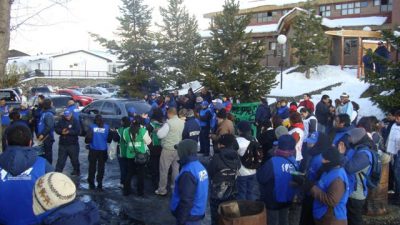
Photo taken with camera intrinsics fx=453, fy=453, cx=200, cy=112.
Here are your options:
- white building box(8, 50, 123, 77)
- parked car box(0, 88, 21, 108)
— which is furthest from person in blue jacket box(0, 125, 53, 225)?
white building box(8, 50, 123, 77)

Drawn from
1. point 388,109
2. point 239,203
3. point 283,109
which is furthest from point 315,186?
point 388,109

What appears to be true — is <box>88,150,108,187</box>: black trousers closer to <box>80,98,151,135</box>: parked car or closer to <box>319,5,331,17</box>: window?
<box>80,98,151,135</box>: parked car

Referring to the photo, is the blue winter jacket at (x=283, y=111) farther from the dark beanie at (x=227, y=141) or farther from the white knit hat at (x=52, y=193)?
the white knit hat at (x=52, y=193)

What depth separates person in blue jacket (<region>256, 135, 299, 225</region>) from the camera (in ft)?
19.5

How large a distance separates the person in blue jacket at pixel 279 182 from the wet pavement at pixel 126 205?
229 centimetres

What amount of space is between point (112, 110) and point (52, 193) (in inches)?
517

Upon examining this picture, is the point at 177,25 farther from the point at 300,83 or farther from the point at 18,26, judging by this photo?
the point at 18,26

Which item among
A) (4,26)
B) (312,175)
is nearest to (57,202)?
(312,175)

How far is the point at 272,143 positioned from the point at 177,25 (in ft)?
103

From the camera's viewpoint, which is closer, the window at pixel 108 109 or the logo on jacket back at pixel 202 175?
the logo on jacket back at pixel 202 175

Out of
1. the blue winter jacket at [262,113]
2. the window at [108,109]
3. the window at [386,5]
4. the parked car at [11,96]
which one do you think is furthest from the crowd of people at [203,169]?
the window at [386,5]

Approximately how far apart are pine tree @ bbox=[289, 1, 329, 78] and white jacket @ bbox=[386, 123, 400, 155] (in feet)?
62.9

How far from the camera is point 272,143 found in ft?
30.5

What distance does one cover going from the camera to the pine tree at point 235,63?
19.3 m
